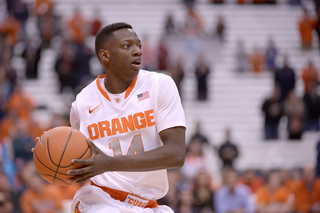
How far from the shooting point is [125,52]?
352 cm

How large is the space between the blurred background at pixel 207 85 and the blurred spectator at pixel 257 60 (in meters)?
0.03

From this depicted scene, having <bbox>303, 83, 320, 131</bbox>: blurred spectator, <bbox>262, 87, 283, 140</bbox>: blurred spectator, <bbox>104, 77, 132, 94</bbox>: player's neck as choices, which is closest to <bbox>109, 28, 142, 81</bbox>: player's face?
<bbox>104, 77, 132, 94</bbox>: player's neck

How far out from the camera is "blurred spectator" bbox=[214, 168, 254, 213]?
380 inches

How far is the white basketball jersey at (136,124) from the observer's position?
139 inches

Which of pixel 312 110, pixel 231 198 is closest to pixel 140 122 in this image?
pixel 231 198

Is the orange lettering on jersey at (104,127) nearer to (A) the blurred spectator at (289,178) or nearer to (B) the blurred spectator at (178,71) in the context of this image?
Result: (A) the blurred spectator at (289,178)

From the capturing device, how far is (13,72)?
14352 mm

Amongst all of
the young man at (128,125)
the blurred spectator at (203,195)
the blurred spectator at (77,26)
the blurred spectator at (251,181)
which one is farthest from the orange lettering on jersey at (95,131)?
the blurred spectator at (77,26)

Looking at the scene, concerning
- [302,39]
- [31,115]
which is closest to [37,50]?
[31,115]

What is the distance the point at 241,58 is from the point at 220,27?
157 centimetres

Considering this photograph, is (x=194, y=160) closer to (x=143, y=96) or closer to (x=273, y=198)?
(x=273, y=198)

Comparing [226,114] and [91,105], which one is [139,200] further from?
[226,114]

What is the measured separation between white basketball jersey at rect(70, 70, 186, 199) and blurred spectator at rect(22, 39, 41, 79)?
12.5 metres

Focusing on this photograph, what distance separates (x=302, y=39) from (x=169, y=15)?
204 inches
